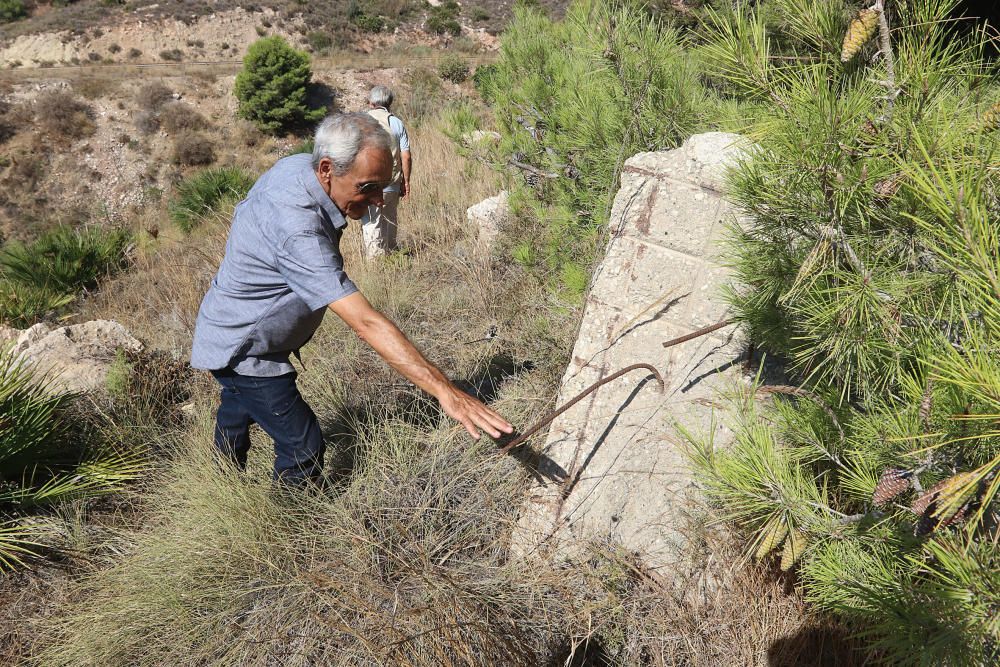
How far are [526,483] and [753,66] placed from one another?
1462 millimetres

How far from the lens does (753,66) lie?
1244 millimetres

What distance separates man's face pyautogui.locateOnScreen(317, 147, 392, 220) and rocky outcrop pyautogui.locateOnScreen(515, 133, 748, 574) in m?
0.78

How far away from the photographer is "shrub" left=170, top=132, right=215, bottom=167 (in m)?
23.6

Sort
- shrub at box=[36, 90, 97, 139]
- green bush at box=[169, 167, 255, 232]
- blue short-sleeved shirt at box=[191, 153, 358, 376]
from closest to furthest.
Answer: blue short-sleeved shirt at box=[191, 153, 358, 376] → green bush at box=[169, 167, 255, 232] → shrub at box=[36, 90, 97, 139]

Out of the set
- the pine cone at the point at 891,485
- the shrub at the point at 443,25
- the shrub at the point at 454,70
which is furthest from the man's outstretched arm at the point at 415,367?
the shrub at the point at 443,25

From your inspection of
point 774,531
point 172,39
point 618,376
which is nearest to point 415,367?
point 618,376

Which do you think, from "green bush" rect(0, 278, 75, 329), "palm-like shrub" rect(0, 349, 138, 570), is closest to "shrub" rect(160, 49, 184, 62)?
"green bush" rect(0, 278, 75, 329)

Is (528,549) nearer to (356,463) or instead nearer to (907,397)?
(356,463)

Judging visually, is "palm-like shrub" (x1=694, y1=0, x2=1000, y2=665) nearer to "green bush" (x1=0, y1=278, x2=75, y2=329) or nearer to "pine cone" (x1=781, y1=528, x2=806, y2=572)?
"pine cone" (x1=781, y1=528, x2=806, y2=572)

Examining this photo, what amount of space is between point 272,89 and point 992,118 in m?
26.8

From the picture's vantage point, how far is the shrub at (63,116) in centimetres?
2348

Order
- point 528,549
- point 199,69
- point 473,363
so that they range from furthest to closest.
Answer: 1. point 199,69
2. point 473,363
3. point 528,549

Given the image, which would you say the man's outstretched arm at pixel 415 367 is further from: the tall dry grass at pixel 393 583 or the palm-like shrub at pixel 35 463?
the palm-like shrub at pixel 35 463

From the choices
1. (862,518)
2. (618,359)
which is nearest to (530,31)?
(618,359)
